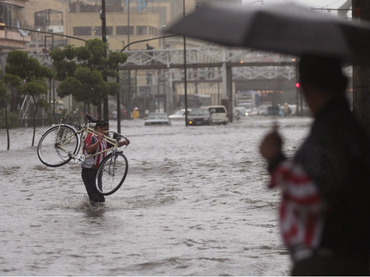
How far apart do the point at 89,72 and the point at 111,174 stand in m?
30.8

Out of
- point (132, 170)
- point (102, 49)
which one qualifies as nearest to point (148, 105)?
point (102, 49)

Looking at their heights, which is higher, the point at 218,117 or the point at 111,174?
the point at 111,174

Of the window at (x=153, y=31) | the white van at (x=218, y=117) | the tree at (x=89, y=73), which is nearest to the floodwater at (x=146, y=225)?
the tree at (x=89, y=73)

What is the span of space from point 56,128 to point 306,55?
16808 mm

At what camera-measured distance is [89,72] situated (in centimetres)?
4562

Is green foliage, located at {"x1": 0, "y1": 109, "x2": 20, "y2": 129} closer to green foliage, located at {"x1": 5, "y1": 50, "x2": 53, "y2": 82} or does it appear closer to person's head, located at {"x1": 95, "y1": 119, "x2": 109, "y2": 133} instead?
green foliage, located at {"x1": 5, "y1": 50, "x2": 53, "y2": 82}

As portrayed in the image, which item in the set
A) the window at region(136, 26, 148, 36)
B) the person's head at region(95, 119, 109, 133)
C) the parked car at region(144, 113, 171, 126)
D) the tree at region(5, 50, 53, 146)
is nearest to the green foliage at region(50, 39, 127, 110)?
the tree at region(5, 50, 53, 146)

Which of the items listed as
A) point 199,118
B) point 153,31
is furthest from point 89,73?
point 153,31

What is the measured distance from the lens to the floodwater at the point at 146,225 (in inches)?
364

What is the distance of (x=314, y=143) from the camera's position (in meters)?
3.96

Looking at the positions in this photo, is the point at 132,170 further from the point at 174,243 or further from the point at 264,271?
the point at 264,271

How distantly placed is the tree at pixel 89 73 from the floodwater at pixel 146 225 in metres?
23.0

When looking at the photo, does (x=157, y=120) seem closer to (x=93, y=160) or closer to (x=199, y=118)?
(x=199, y=118)

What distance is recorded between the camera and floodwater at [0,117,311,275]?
923 centimetres
